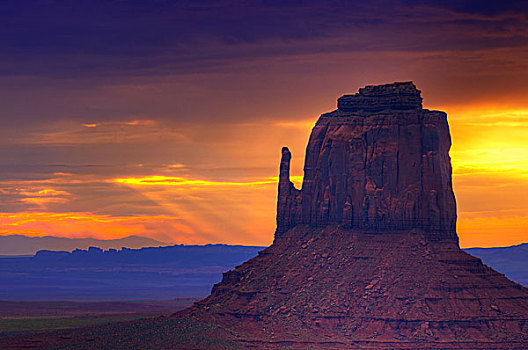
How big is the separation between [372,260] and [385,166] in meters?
14.8

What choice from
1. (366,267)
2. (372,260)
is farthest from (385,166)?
(366,267)

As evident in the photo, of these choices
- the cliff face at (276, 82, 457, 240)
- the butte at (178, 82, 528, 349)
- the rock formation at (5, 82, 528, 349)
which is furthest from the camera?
the cliff face at (276, 82, 457, 240)

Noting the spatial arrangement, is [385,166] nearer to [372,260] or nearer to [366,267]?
[372,260]

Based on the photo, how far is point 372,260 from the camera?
582 ft

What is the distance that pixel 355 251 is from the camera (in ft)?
591

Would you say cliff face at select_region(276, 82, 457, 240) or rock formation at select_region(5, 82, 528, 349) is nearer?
rock formation at select_region(5, 82, 528, 349)

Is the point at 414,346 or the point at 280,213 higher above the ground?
the point at 280,213

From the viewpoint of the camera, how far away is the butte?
166625 millimetres

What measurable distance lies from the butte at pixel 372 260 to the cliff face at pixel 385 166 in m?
0.15

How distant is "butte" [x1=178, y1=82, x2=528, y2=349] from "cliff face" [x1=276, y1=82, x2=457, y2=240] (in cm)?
15

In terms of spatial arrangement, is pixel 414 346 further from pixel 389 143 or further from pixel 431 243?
pixel 389 143

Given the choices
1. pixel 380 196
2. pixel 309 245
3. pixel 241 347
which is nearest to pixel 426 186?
pixel 380 196

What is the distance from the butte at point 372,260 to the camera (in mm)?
166625

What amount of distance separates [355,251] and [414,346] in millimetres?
22077
